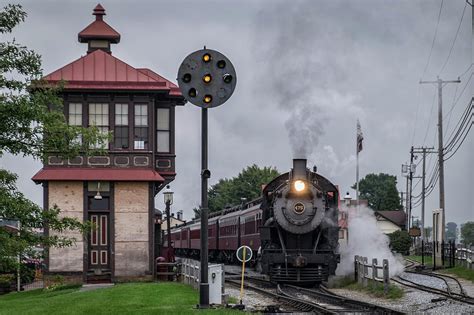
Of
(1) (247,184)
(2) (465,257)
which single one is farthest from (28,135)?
(1) (247,184)

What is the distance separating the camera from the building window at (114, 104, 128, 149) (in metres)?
35.1

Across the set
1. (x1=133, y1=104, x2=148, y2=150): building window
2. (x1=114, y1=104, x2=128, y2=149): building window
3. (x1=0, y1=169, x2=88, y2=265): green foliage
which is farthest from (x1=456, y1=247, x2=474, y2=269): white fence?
(x1=0, y1=169, x2=88, y2=265): green foliage

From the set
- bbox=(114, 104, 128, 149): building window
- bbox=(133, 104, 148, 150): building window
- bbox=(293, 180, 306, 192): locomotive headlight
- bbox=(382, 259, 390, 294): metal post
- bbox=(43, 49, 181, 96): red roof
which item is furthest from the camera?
bbox=(133, 104, 148, 150): building window

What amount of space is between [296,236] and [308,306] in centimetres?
874

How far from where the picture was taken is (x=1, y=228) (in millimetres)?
19531

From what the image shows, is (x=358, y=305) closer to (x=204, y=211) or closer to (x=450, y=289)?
(x=204, y=211)

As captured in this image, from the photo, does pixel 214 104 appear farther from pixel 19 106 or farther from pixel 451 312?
pixel 451 312

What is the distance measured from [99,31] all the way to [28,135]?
1886 centimetres

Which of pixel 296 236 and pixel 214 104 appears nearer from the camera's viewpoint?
pixel 214 104

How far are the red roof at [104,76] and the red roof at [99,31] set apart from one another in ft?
5.26

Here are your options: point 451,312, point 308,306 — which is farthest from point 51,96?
point 451,312

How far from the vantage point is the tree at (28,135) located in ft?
65.1

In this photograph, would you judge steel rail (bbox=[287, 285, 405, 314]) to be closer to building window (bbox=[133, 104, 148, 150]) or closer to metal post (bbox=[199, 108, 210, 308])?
metal post (bbox=[199, 108, 210, 308])

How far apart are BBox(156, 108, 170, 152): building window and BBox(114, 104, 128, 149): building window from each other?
1606 mm
